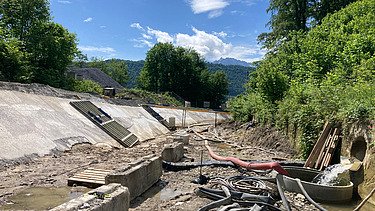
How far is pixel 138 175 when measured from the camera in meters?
8.12

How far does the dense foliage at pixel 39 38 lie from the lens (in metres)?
35.0

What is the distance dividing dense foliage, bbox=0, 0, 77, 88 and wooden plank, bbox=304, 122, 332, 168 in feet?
92.1

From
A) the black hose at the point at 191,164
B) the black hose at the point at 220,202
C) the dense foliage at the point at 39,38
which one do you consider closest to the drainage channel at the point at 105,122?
the black hose at the point at 191,164

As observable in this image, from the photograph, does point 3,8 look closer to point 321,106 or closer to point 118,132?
point 118,132

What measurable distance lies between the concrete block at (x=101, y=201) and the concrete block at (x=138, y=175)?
1273 mm

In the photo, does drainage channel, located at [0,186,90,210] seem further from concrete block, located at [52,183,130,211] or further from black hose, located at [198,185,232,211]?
black hose, located at [198,185,232,211]

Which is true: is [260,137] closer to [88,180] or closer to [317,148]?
[317,148]

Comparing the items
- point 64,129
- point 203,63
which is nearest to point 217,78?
point 203,63

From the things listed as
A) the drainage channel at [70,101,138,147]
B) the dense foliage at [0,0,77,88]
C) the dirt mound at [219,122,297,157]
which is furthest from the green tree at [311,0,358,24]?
the dense foliage at [0,0,77,88]

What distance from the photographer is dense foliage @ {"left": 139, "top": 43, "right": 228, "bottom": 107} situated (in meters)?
70.0

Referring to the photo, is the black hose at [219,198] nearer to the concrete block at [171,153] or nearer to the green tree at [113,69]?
the concrete block at [171,153]

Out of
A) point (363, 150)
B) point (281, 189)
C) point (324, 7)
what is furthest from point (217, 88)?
point (281, 189)

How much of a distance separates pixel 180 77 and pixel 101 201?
217 ft

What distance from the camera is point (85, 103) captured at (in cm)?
2020
